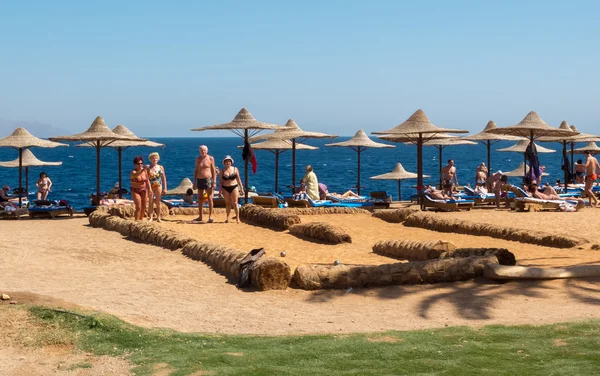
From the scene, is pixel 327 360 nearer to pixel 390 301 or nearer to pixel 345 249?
pixel 390 301

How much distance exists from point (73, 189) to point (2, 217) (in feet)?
133

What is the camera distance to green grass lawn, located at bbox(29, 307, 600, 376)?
623cm

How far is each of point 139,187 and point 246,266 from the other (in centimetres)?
684

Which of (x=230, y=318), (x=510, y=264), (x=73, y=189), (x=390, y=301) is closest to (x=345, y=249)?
(x=510, y=264)

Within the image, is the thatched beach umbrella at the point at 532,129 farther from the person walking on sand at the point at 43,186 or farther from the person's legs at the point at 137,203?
the person walking on sand at the point at 43,186

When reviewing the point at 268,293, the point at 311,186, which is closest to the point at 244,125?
the point at 311,186

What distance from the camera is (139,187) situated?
16.5 meters

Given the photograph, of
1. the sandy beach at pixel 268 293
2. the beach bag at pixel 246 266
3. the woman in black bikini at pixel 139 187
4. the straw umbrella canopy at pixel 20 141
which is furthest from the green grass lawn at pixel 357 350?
the straw umbrella canopy at pixel 20 141

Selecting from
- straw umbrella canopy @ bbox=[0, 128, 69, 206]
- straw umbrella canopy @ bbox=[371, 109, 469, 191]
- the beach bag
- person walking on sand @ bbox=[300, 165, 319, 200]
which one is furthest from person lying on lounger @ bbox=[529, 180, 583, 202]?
straw umbrella canopy @ bbox=[0, 128, 69, 206]

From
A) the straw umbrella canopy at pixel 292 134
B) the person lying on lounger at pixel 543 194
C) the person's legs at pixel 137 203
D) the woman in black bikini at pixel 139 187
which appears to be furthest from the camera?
the straw umbrella canopy at pixel 292 134

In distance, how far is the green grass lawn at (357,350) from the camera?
6.23m

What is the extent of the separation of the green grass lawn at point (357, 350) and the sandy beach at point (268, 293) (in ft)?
1.72

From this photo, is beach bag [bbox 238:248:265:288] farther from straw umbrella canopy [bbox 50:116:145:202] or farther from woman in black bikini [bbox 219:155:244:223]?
straw umbrella canopy [bbox 50:116:145:202]

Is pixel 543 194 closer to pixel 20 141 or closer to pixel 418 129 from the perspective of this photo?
pixel 418 129
